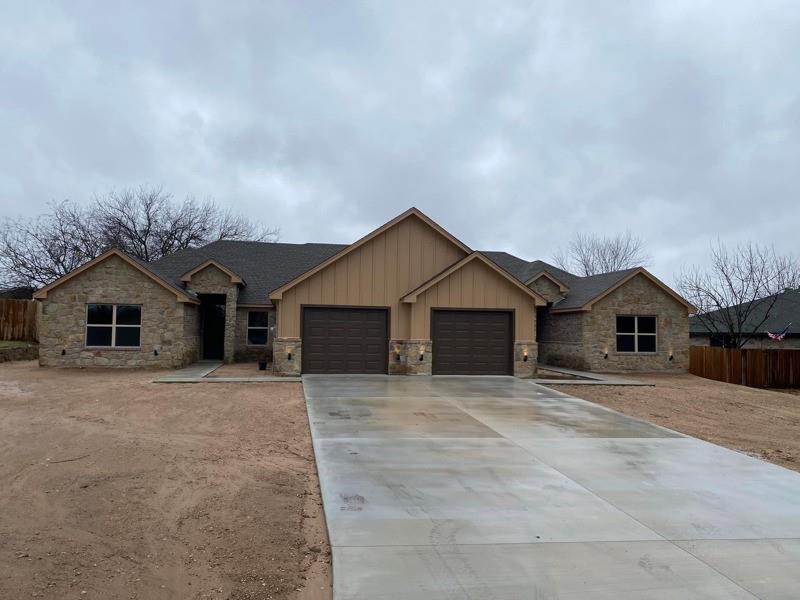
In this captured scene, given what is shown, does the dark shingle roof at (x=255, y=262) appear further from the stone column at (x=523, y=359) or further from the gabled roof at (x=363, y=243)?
the stone column at (x=523, y=359)

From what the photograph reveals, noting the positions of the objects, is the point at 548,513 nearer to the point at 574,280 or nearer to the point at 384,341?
the point at 384,341

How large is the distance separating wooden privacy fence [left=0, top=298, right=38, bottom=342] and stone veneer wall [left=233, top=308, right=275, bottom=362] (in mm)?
10790

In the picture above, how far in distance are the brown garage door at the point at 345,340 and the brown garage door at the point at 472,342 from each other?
5.88 feet

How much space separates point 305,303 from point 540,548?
13730 millimetres

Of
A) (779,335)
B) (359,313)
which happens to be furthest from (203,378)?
(779,335)

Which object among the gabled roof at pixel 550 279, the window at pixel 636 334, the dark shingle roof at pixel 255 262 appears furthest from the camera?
the gabled roof at pixel 550 279

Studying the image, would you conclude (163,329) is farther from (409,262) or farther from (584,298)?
(584,298)

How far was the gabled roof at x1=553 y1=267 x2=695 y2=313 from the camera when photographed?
20844 mm

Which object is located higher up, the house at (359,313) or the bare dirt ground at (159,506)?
the house at (359,313)

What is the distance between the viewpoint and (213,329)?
23703 millimetres

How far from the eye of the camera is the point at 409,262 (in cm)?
1805

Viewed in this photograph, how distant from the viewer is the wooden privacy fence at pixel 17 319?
24.3 m

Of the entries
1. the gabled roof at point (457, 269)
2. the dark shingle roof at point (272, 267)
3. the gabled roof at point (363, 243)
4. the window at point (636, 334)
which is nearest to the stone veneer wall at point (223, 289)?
the dark shingle roof at point (272, 267)

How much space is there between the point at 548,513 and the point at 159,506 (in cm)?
379
